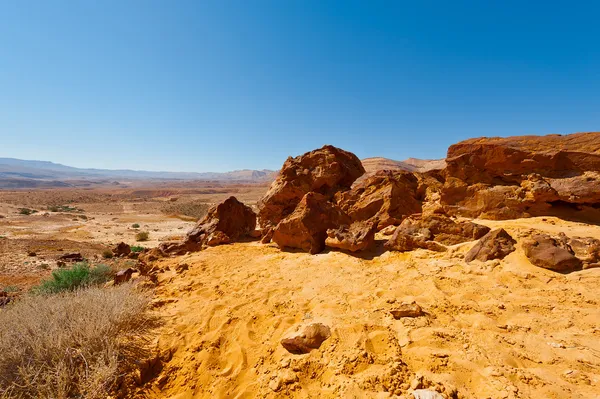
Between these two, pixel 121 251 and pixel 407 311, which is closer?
pixel 407 311

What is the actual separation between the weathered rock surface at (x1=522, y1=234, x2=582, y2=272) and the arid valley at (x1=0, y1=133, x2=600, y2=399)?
2cm

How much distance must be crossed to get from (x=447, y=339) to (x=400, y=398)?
2.95 feet

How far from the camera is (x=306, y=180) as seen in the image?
9320 mm

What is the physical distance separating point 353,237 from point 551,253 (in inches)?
123

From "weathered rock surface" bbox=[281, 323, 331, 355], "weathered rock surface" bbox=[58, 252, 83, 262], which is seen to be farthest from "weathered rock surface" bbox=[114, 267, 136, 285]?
"weathered rock surface" bbox=[58, 252, 83, 262]

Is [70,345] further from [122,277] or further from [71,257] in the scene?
[71,257]

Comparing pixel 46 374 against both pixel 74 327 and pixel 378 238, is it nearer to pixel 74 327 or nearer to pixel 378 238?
pixel 74 327

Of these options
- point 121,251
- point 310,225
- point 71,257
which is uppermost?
point 310,225

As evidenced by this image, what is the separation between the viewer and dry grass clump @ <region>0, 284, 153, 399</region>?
299 cm

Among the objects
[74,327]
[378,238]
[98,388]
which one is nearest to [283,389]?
[98,388]

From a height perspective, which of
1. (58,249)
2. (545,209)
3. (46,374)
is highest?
(545,209)

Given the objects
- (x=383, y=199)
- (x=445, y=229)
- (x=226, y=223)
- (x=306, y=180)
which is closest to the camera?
(x=445, y=229)

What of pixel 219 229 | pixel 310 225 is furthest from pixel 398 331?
pixel 219 229

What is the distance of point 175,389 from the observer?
3.21 metres
